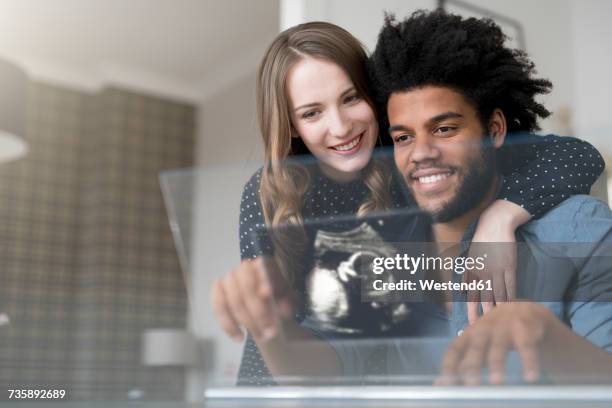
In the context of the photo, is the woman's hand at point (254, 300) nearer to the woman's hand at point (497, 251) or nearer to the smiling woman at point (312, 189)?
the smiling woman at point (312, 189)

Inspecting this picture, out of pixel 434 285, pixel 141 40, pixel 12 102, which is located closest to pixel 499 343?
pixel 434 285

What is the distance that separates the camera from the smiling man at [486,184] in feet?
1.50

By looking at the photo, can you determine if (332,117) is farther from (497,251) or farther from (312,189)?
(497,251)

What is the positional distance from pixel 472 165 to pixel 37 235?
2036mm

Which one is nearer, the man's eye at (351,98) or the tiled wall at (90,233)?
the man's eye at (351,98)

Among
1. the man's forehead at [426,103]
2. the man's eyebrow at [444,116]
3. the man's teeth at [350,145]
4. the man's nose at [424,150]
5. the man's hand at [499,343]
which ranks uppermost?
the man's forehead at [426,103]

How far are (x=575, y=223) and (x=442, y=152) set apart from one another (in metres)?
0.10

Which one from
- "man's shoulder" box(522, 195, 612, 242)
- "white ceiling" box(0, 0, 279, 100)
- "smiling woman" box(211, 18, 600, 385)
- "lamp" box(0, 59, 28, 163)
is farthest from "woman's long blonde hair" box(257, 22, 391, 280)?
"white ceiling" box(0, 0, 279, 100)

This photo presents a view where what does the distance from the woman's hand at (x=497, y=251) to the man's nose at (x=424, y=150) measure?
5 cm

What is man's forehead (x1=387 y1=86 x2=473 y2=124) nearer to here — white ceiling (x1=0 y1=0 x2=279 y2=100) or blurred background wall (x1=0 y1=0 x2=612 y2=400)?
blurred background wall (x1=0 y1=0 x2=612 y2=400)

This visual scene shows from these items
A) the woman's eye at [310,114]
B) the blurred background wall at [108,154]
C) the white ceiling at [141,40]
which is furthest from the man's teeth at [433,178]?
the white ceiling at [141,40]

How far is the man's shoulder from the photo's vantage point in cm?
47

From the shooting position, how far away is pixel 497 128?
1.63ft

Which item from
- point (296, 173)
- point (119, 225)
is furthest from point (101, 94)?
point (296, 173)
